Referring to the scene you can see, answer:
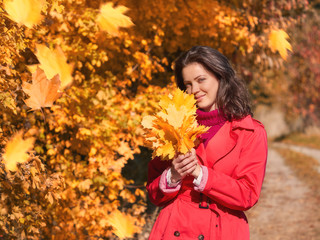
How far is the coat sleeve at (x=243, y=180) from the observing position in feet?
6.67

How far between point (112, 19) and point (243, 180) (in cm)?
169

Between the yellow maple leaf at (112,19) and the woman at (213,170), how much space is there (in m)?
0.65

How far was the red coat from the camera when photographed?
2049mm

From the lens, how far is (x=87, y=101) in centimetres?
422

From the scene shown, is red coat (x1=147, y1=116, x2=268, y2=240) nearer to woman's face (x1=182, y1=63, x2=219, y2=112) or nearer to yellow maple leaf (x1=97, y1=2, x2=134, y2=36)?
woman's face (x1=182, y1=63, x2=219, y2=112)

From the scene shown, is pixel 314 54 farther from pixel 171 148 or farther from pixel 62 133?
pixel 171 148

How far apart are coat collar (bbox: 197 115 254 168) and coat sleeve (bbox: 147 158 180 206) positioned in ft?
0.72

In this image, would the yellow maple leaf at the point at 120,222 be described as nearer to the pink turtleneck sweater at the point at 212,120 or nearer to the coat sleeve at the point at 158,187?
the coat sleeve at the point at 158,187

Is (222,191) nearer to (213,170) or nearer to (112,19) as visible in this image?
(213,170)

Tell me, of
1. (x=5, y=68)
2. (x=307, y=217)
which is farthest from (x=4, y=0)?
(x=307, y=217)

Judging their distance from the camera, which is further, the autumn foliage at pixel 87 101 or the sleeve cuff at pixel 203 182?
the autumn foliage at pixel 87 101

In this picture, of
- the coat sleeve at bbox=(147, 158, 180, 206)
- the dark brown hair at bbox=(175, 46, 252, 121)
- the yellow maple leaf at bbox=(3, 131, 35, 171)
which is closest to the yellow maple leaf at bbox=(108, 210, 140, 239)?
the yellow maple leaf at bbox=(3, 131, 35, 171)

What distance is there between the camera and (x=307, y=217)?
7539 mm

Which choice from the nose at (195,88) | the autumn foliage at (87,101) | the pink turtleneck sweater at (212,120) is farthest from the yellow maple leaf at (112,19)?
the pink turtleneck sweater at (212,120)
